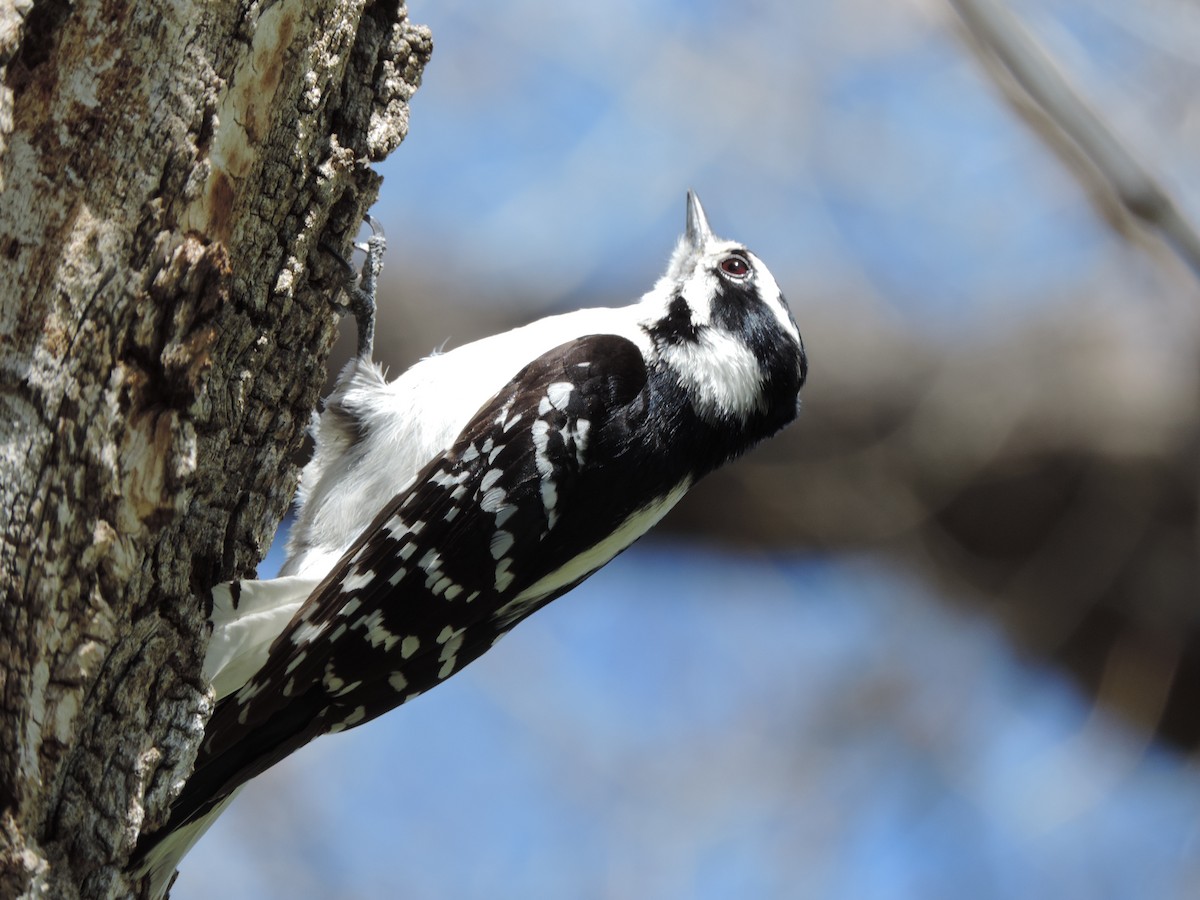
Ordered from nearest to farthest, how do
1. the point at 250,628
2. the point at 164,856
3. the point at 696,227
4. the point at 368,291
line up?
the point at 164,856
the point at 250,628
the point at 368,291
the point at 696,227

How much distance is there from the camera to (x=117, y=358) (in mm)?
2055

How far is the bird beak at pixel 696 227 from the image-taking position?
419 cm

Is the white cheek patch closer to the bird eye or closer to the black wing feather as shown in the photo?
the black wing feather

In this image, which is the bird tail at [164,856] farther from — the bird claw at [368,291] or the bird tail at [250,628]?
the bird claw at [368,291]

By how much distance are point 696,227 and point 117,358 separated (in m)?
2.55

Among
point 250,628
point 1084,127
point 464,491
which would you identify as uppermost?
point 1084,127

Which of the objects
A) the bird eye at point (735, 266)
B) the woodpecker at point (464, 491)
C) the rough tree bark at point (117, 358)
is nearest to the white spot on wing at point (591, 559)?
the woodpecker at point (464, 491)

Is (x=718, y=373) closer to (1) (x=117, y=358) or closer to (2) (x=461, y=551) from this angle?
(2) (x=461, y=551)

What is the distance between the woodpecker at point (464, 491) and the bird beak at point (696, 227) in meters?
0.35

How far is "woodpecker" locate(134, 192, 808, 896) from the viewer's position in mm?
3068

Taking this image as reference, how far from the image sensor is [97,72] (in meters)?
2.03

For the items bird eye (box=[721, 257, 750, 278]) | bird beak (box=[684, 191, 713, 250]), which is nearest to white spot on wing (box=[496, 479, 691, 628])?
bird eye (box=[721, 257, 750, 278])

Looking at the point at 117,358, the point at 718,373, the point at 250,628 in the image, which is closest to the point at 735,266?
the point at 718,373

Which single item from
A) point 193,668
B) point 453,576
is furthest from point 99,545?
point 453,576
